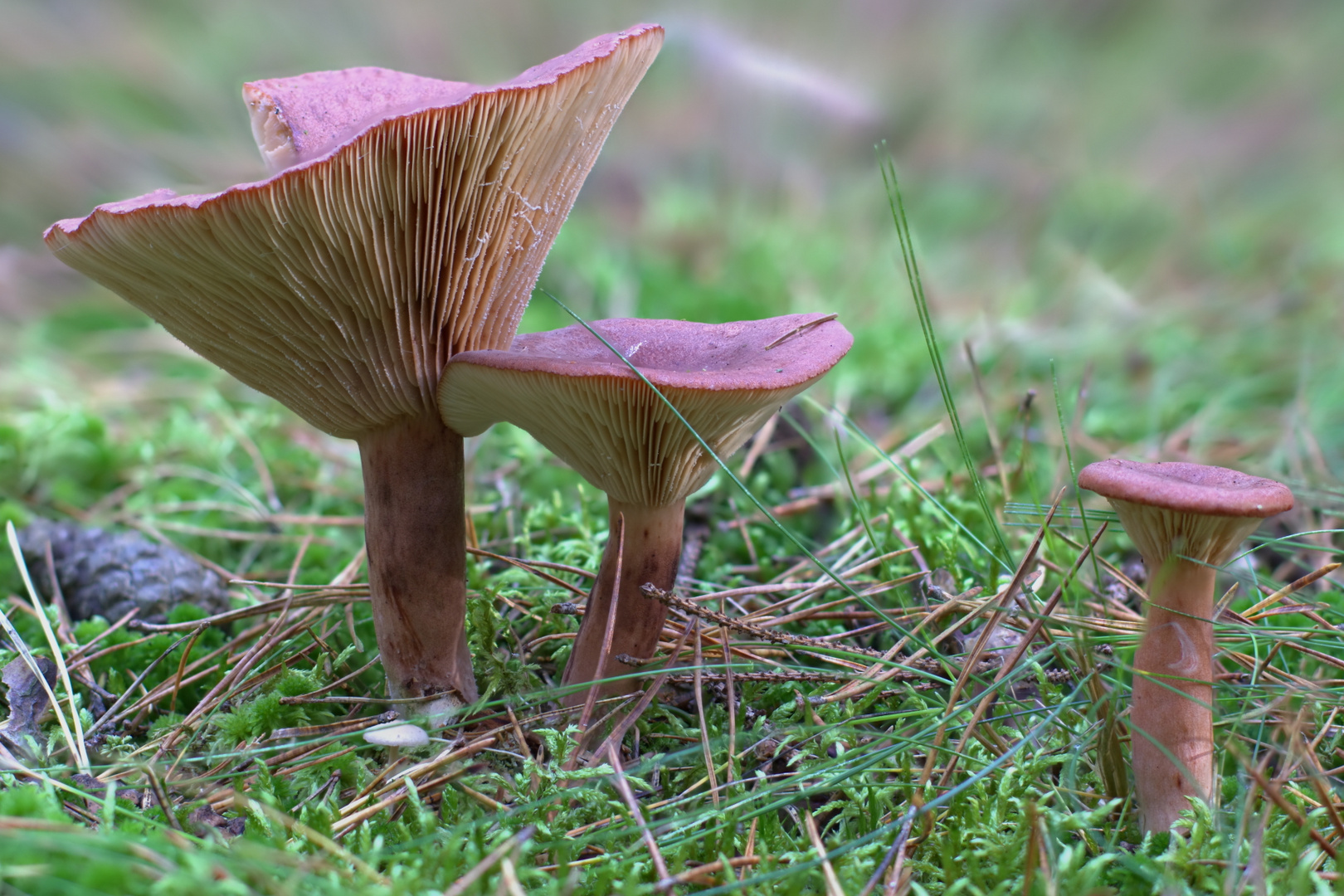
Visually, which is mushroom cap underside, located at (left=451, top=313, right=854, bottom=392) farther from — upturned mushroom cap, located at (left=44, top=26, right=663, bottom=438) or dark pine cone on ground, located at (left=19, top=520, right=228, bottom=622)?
dark pine cone on ground, located at (left=19, top=520, right=228, bottom=622)

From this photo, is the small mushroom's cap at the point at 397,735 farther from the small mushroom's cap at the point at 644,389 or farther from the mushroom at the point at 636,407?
the small mushroom's cap at the point at 644,389

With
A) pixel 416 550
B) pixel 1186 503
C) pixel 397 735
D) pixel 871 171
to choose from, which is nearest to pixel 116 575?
pixel 416 550

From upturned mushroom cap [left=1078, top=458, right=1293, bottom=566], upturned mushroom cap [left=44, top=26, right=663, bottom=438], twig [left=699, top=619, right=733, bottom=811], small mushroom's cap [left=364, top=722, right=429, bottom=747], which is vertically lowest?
twig [left=699, top=619, right=733, bottom=811]

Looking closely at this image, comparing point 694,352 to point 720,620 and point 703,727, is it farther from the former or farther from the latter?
point 703,727

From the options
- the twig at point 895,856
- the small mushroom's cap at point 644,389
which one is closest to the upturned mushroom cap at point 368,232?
the small mushroom's cap at point 644,389

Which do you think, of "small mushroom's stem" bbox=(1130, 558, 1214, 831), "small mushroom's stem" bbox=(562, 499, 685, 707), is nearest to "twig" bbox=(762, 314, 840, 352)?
"small mushroom's stem" bbox=(562, 499, 685, 707)
